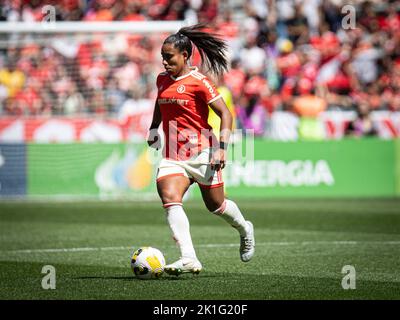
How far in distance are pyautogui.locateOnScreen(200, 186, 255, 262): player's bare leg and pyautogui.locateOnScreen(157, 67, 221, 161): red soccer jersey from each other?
433 millimetres

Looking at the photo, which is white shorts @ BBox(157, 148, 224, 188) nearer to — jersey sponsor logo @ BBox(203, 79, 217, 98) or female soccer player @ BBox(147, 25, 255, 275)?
female soccer player @ BBox(147, 25, 255, 275)

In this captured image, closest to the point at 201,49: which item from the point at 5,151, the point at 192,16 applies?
the point at 5,151

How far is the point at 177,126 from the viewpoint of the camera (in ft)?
31.2

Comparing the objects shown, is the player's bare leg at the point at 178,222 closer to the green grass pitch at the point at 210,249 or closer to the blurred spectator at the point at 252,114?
the green grass pitch at the point at 210,249

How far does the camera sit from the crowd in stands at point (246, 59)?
22406 millimetres

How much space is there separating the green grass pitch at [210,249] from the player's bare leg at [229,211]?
0.25m

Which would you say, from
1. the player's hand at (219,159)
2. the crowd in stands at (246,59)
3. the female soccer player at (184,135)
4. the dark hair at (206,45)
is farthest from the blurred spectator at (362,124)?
the player's hand at (219,159)

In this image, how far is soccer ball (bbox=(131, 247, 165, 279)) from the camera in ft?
30.6

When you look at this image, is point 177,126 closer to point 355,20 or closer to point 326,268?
point 326,268

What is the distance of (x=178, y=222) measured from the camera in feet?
30.5

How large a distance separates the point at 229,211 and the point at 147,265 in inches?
39.6

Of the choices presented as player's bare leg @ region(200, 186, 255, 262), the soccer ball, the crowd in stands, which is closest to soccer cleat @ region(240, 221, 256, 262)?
player's bare leg @ region(200, 186, 255, 262)

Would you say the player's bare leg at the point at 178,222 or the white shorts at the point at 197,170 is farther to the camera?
the white shorts at the point at 197,170

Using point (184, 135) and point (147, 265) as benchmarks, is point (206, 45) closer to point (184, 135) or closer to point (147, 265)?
point (184, 135)
